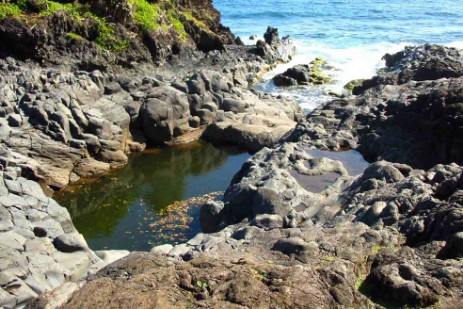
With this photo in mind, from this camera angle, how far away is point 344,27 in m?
81.7

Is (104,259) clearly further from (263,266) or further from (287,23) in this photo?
(287,23)

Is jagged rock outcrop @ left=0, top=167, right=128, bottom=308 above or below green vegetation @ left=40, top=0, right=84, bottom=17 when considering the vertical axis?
below

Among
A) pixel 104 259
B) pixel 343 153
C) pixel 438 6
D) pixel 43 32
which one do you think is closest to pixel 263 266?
pixel 104 259

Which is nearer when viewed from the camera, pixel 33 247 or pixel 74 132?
pixel 33 247

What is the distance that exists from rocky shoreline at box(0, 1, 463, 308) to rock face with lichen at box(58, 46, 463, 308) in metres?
0.05

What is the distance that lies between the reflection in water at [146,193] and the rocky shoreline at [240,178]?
112 centimetres

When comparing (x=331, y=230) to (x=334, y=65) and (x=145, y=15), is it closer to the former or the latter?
(x=145, y=15)

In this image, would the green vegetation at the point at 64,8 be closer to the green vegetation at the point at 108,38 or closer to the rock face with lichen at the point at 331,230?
the green vegetation at the point at 108,38

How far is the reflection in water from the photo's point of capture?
83.7ft

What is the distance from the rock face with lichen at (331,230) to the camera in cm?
970

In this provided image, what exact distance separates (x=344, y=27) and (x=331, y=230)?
69.8 meters

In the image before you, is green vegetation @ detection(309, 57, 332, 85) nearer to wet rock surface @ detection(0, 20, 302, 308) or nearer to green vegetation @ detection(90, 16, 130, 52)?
wet rock surface @ detection(0, 20, 302, 308)

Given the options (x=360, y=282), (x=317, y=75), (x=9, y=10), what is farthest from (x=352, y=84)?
(x=360, y=282)

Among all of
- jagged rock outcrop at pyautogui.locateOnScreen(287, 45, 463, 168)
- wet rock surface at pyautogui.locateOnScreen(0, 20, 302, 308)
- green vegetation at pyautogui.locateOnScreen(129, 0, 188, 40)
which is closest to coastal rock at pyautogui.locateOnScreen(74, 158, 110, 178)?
wet rock surface at pyautogui.locateOnScreen(0, 20, 302, 308)
